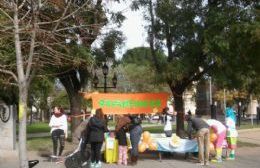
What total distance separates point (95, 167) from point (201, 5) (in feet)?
35.3

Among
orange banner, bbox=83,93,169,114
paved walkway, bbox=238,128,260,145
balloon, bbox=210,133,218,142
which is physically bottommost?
paved walkway, bbox=238,128,260,145

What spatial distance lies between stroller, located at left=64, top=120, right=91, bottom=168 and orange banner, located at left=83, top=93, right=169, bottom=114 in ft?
7.93

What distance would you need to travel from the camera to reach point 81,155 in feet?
54.4

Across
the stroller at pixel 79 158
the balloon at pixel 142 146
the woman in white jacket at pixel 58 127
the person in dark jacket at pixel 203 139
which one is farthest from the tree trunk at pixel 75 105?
the person in dark jacket at pixel 203 139

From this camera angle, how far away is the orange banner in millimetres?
19859

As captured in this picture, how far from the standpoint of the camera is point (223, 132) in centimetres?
1842

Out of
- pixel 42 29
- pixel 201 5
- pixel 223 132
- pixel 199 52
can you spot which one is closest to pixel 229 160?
pixel 223 132

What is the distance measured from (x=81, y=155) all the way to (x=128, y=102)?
13.0 feet

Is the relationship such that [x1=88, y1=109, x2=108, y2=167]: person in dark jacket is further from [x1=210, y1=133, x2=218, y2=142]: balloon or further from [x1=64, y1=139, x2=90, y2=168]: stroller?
[x1=210, y1=133, x2=218, y2=142]: balloon

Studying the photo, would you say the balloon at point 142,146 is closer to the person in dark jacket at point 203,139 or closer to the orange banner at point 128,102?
the orange banner at point 128,102

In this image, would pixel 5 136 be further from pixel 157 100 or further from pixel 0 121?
pixel 157 100

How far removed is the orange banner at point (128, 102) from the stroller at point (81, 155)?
2418mm

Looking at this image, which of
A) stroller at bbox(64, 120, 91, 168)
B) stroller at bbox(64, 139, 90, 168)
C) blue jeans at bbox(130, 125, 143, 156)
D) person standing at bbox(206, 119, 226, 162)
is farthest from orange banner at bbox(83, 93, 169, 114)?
stroller at bbox(64, 139, 90, 168)

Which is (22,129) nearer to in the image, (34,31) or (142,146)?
(34,31)
